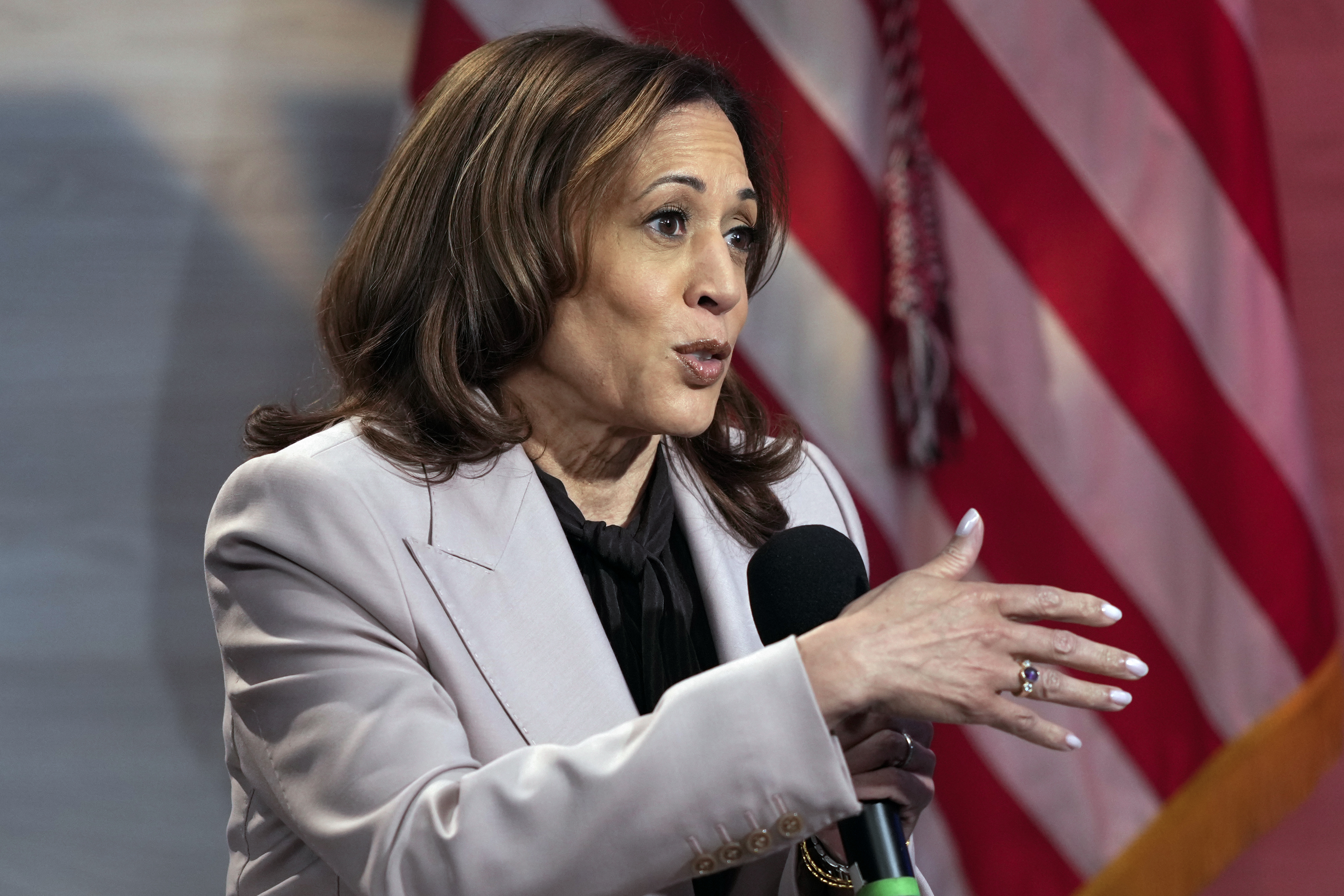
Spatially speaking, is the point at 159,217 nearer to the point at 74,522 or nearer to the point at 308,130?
the point at 308,130

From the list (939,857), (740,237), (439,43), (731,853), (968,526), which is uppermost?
(439,43)

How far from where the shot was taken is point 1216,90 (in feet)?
6.62

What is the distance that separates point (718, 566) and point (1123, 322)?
1.05m

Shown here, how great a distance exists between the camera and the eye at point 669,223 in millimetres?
1223

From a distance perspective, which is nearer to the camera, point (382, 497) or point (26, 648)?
point (382, 497)

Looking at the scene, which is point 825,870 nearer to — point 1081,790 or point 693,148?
point 693,148

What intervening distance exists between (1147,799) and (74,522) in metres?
1.69

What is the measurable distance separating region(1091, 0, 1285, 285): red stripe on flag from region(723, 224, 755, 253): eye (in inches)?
41.1

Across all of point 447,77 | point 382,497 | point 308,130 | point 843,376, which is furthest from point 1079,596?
point 308,130

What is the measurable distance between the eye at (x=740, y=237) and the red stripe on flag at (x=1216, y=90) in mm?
1045

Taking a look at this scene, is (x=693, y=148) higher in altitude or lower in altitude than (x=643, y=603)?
higher

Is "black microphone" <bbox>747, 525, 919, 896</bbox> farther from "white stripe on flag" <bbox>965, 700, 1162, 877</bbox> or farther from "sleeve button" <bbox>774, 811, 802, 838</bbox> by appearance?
"white stripe on flag" <bbox>965, 700, 1162, 877</bbox>

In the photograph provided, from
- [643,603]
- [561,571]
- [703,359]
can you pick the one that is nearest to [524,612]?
[561,571]

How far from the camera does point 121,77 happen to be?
2.05m
